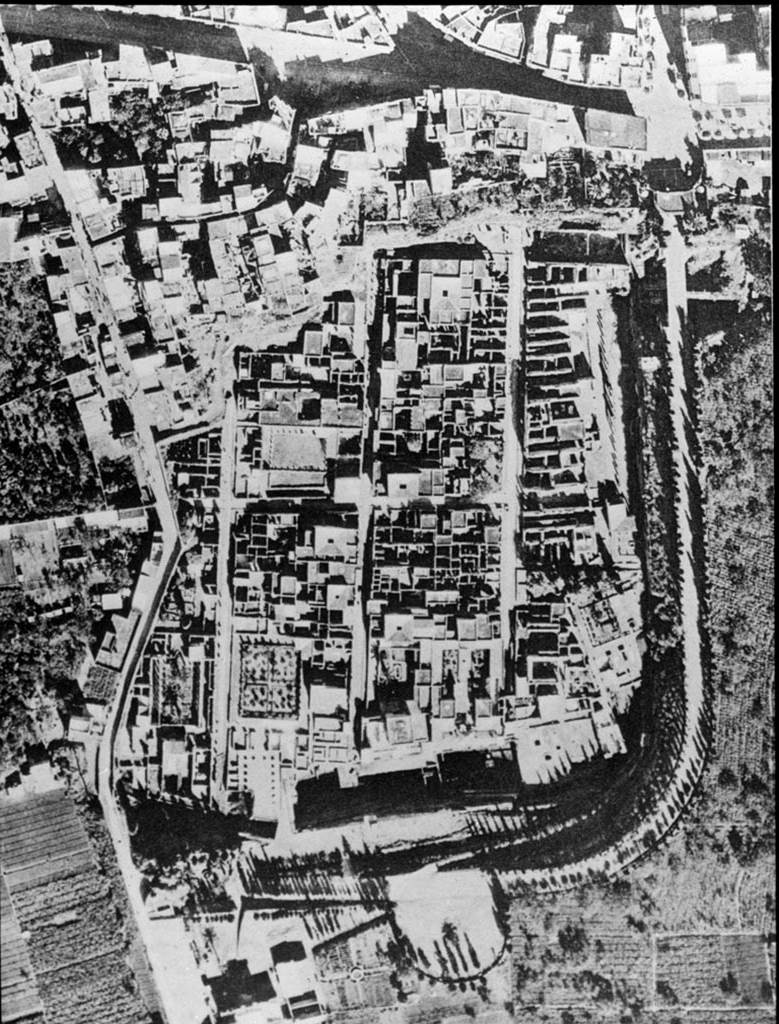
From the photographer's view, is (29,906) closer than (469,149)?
Yes

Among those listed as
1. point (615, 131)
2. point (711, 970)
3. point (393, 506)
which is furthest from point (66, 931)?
point (615, 131)

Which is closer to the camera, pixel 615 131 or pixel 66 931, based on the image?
pixel 66 931

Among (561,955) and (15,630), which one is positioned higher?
(15,630)

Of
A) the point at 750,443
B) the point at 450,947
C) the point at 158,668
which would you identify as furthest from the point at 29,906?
the point at 750,443

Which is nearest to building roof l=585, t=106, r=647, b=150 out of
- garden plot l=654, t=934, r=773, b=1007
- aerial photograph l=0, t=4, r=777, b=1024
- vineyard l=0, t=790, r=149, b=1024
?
aerial photograph l=0, t=4, r=777, b=1024

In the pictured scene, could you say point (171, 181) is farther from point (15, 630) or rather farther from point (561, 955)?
point (561, 955)

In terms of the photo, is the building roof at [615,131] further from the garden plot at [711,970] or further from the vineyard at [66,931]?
the vineyard at [66,931]

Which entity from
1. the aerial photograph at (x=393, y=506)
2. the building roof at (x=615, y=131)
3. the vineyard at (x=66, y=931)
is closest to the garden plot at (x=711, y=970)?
the aerial photograph at (x=393, y=506)

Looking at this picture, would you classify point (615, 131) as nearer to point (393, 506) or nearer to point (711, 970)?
point (393, 506)
